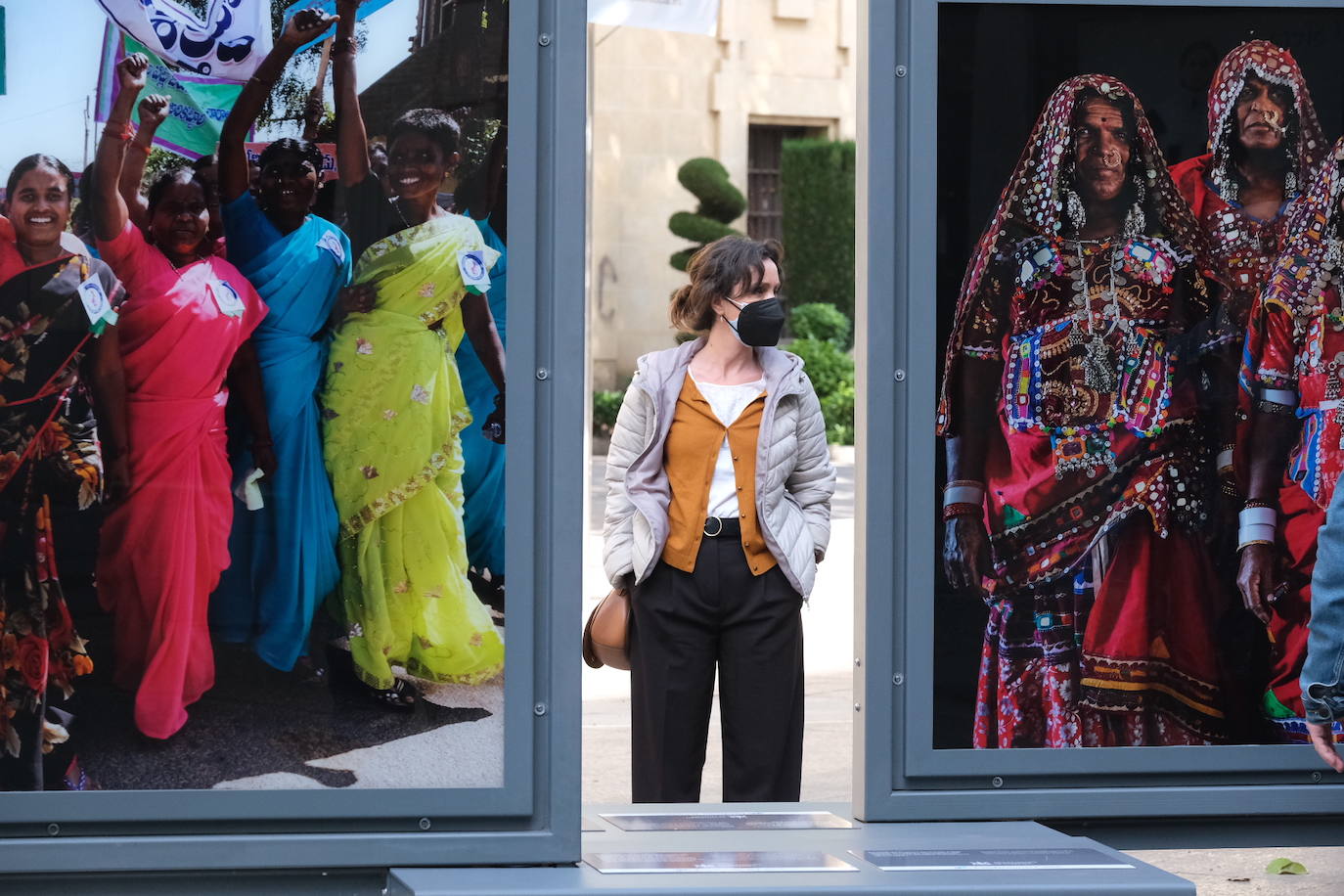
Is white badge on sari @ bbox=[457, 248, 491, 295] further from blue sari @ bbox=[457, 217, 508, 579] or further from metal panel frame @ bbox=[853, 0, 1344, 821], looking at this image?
metal panel frame @ bbox=[853, 0, 1344, 821]

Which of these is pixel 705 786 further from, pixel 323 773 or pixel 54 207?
pixel 54 207

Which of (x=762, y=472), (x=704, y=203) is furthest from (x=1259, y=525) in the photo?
(x=704, y=203)

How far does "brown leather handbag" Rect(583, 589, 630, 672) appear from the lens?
453 centimetres

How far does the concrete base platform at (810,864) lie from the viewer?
10.7 feet

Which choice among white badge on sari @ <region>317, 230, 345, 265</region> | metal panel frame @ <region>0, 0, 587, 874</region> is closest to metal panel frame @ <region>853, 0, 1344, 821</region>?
metal panel frame @ <region>0, 0, 587, 874</region>

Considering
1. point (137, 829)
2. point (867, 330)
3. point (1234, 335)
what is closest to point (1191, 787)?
point (1234, 335)

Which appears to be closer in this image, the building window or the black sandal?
the black sandal

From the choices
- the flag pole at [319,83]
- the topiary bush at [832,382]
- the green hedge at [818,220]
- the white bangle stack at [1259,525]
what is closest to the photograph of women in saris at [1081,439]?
the white bangle stack at [1259,525]

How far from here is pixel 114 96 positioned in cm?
332

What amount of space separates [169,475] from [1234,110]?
8.59ft

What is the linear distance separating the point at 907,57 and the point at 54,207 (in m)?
1.92

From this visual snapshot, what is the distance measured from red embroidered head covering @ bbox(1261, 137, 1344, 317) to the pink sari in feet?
7.90

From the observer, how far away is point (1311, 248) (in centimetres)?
391

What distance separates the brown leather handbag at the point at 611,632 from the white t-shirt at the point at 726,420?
394 mm
